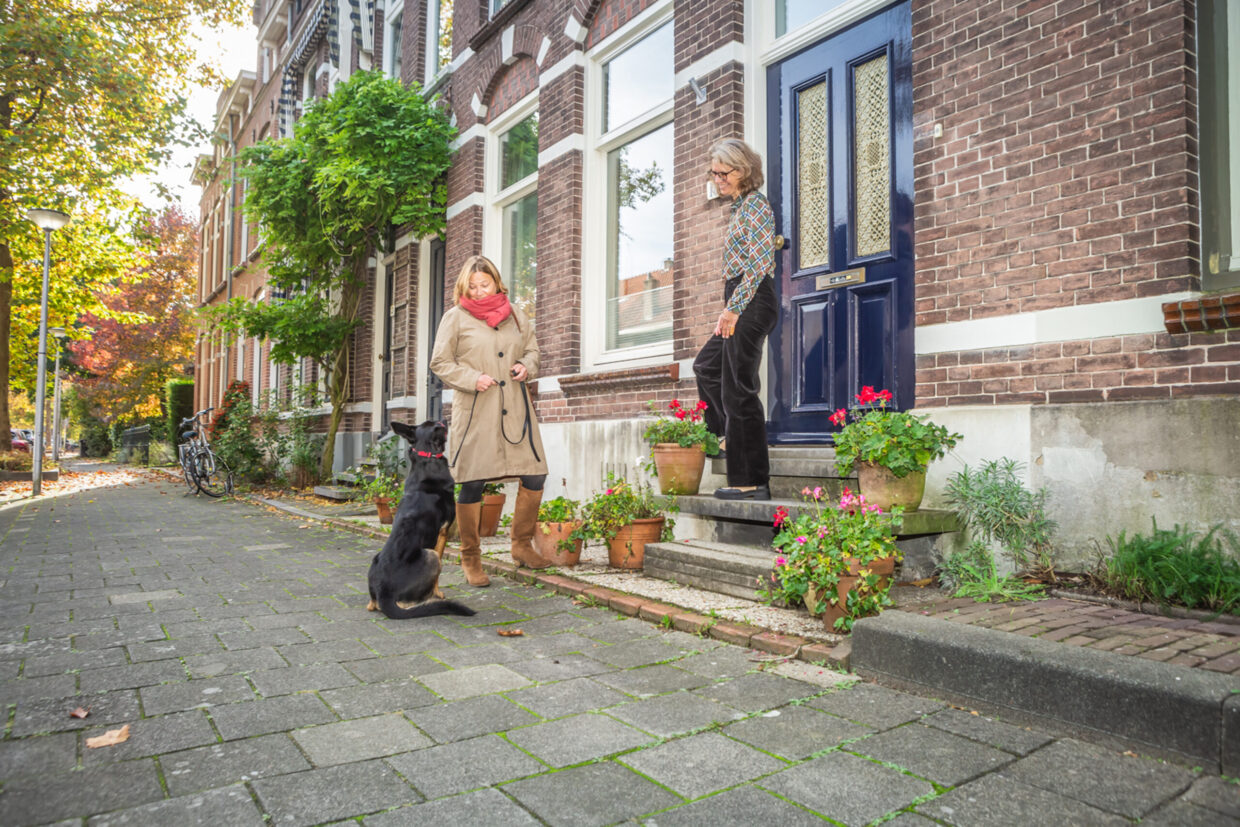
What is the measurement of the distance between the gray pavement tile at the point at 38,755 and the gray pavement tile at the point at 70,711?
0.07m

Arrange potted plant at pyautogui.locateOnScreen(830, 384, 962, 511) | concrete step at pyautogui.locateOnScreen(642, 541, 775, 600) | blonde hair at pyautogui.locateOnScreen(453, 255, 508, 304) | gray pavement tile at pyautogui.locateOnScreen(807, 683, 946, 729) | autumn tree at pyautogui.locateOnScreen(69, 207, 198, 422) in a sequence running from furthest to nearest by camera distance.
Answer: autumn tree at pyautogui.locateOnScreen(69, 207, 198, 422) < blonde hair at pyautogui.locateOnScreen(453, 255, 508, 304) < concrete step at pyautogui.locateOnScreen(642, 541, 775, 600) < potted plant at pyautogui.locateOnScreen(830, 384, 962, 511) < gray pavement tile at pyautogui.locateOnScreen(807, 683, 946, 729)

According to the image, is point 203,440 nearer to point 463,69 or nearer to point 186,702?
point 463,69

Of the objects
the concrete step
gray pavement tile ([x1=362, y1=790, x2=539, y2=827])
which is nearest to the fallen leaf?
gray pavement tile ([x1=362, y1=790, x2=539, y2=827])

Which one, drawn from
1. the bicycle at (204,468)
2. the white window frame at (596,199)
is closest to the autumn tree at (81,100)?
the bicycle at (204,468)

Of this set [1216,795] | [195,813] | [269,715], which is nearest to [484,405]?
[269,715]

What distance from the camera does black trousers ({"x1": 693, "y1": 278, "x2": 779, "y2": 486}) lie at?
4719 millimetres

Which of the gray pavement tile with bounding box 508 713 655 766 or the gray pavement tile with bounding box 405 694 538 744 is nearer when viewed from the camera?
the gray pavement tile with bounding box 508 713 655 766

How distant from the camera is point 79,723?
2.54m

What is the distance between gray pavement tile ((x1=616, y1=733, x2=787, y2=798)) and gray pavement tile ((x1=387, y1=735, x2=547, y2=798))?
31 centimetres

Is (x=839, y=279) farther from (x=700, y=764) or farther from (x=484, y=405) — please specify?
(x=700, y=764)

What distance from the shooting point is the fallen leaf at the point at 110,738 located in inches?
92.8

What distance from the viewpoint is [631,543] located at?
200 inches

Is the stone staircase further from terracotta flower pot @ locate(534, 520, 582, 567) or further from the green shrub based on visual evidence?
the green shrub

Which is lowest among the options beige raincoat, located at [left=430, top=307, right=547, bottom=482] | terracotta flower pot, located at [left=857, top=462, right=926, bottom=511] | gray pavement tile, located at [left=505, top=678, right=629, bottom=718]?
gray pavement tile, located at [left=505, top=678, right=629, bottom=718]
